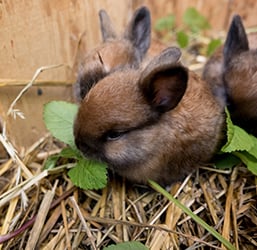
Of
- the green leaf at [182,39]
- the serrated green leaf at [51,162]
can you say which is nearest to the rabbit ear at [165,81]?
the serrated green leaf at [51,162]

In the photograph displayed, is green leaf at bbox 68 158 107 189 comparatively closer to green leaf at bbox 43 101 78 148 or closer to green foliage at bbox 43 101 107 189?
green foliage at bbox 43 101 107 189

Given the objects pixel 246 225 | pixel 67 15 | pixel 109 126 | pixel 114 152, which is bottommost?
pixel 246 225

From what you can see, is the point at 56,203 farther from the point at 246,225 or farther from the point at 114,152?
the point at 246,225

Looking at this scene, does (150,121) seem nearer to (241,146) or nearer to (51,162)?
(241,146)

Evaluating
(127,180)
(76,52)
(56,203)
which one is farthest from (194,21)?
(56,203)

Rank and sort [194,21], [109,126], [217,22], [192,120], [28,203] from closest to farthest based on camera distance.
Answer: [109,126] → [192,120] → [28,203] → [194,21] → [217,22]
